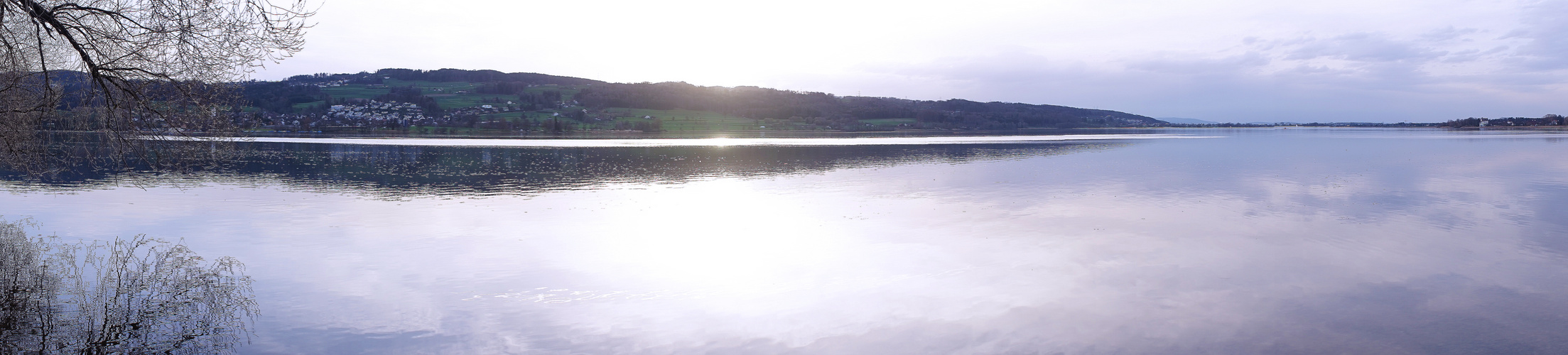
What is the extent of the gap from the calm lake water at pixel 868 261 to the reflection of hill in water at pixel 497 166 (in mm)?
621

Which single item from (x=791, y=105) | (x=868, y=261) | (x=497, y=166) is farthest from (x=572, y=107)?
(x=868, y=261)

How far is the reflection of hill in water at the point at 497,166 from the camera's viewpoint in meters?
23.4

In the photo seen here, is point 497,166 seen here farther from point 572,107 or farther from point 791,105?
point 791,105

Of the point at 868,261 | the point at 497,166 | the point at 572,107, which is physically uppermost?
the point at 572,107

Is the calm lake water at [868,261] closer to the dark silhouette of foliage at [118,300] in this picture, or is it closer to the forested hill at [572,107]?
the dark silhouette of foliage at [118,300]

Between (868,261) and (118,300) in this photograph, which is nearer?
(118,300)

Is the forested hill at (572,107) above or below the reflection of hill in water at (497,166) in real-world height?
above

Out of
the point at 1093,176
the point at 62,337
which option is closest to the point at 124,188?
the point at 62,337

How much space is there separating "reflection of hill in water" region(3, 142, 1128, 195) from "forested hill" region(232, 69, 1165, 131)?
5409 centimetres

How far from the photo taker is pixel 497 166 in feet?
110

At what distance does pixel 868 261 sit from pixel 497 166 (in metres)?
25.9

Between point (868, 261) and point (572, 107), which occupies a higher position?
point (572, 107)

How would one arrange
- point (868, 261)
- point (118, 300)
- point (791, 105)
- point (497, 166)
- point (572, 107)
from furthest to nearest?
1. point (791, 105)
2. point (572, 107)
3. point (497, 166)
4. point (868, 261)
5. point (118, 300)

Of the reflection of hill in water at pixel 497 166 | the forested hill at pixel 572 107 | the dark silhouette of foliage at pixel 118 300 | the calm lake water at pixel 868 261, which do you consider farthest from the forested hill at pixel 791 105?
the dark silhouette of foliage at pixel 118 300
